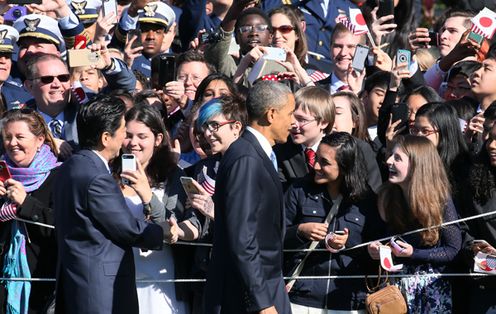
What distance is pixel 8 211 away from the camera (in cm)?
876

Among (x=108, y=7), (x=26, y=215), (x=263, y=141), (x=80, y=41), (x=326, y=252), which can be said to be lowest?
(x=326, y=252)

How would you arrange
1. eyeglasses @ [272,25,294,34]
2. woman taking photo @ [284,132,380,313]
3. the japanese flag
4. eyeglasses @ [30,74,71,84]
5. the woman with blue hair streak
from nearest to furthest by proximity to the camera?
1. woman taking photo @ [284,132,380,313]
2. the woman with blue hair streak
3. eyeglasses @ [30,74,71,84]
4. the japanese flag
5. eyeglasses @ [272,25,294,34]

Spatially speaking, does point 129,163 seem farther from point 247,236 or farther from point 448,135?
point 448,135

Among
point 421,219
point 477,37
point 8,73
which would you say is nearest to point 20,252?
point 8,73

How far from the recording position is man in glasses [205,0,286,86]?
405 inches

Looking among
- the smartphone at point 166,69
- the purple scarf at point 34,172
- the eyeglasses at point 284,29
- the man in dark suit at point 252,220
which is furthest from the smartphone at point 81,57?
the man in dark suit at point 252,220

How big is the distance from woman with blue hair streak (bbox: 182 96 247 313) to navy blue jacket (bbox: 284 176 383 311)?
57cm

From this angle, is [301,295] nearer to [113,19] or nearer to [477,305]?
[477,305]

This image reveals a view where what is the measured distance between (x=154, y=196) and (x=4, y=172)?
1116 millimetres

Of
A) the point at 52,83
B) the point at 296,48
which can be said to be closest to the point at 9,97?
the point at 52,83

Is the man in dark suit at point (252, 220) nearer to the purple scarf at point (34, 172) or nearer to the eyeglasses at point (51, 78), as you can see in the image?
the purple scarf at point (34, 172)

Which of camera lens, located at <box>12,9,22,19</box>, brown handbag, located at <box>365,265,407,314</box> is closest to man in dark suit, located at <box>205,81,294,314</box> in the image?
brown handbag, located at <box>365,265,407,314</box>

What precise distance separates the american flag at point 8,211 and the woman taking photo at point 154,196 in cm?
80

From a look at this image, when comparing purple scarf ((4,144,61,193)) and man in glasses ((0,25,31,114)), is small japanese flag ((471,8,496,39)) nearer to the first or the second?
purple scarf ((4,144,61,193))
